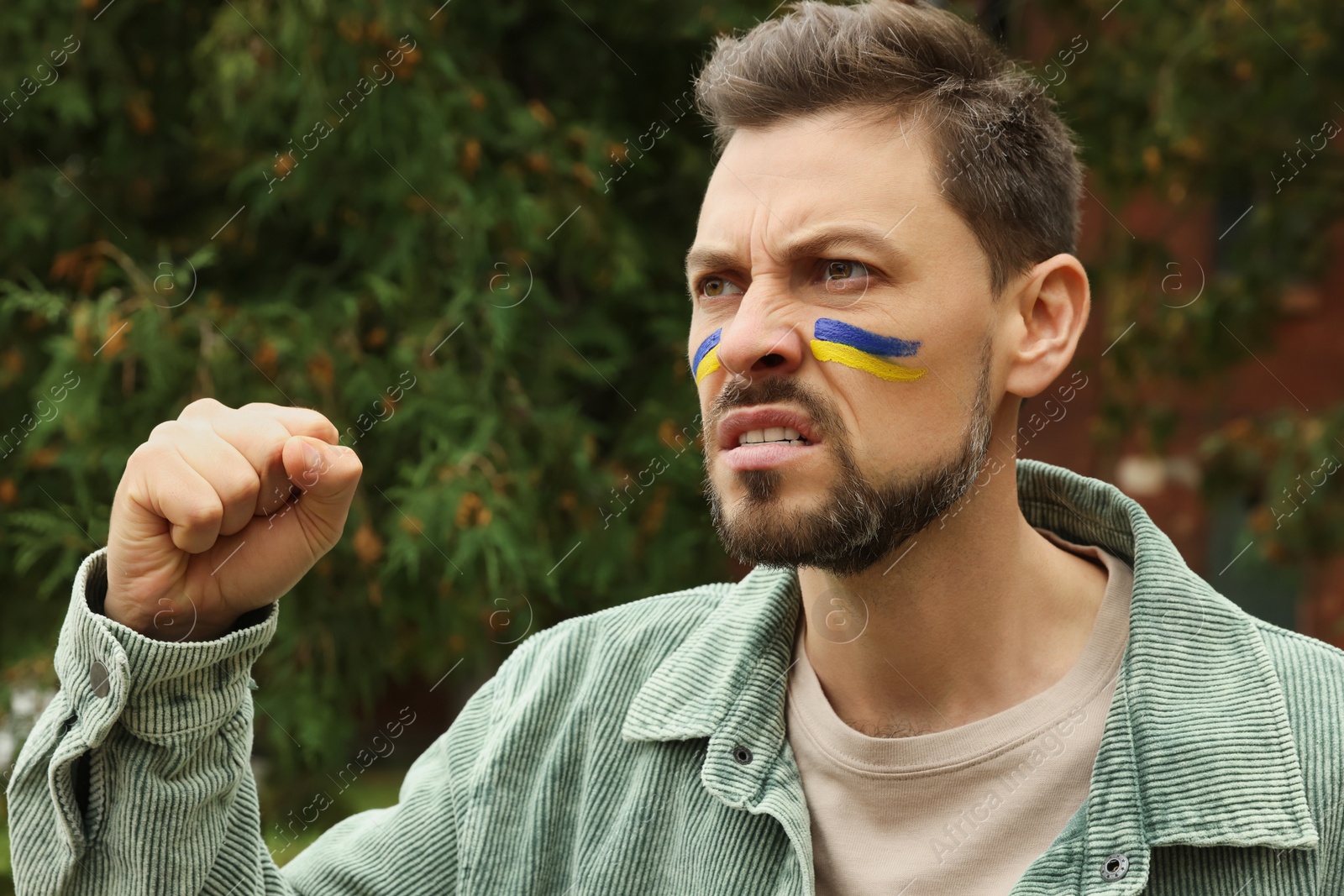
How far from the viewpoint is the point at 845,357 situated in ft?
7.48

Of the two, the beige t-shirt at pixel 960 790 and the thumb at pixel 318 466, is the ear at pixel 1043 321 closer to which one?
the beige t-shirt at pixel 960 790

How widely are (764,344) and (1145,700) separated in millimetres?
798

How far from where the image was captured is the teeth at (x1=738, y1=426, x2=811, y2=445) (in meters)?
2.26

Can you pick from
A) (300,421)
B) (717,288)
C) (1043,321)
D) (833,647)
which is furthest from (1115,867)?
(300,421)

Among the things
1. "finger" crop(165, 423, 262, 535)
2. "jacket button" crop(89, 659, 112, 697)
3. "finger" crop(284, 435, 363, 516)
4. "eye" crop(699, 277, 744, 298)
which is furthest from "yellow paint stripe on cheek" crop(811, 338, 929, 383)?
"jacket button" crop(89, 659, 112, 697)

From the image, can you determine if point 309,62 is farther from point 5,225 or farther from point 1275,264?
point 1275,264

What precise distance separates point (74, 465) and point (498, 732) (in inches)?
84.4

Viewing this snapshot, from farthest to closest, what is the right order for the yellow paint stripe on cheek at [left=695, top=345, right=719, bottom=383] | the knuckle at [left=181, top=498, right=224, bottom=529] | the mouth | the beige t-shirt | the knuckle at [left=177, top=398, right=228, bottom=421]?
the yellow paint stripe on cheek at [left=695, top=345, right=719, bottom=383], the mouth, the beige t-shirt, the knuckle at [left=177, top=398, right=228, bottom=421], the knuckle at [left=181, top=498, right=224, bottom=529]

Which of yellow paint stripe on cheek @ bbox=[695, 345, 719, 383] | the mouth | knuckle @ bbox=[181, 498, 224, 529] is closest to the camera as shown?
knuckle @ bbox=[181, 498, 224, 529]

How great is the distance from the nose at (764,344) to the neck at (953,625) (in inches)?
14.7

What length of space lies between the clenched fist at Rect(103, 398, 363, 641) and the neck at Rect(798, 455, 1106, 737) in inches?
35.9

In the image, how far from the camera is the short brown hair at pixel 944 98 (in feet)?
7.92

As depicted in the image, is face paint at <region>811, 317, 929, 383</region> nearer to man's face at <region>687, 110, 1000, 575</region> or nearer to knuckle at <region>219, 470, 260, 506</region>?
man's face at <region>687, 110, 1000, 575</region>

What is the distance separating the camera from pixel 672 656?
2479 mm
